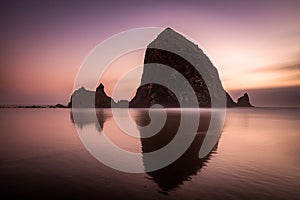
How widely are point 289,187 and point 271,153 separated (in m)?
12.7

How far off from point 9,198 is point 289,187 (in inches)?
635

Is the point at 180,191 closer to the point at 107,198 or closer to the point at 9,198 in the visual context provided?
the point at 107,198

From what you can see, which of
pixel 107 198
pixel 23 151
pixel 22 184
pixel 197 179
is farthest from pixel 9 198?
pixel 23 151

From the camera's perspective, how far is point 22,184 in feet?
46.7

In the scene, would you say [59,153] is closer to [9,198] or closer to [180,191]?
[9,198]

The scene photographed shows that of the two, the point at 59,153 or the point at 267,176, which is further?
the point at 59,153

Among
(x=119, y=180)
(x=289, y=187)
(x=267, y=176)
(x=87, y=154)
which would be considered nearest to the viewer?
(x=289, y=187)

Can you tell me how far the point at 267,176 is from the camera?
55.2 ft

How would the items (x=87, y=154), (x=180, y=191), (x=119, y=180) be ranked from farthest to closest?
(x=87, y=154), (x=119, y=180), (x=180, y=191)

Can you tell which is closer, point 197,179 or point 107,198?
point 107,198

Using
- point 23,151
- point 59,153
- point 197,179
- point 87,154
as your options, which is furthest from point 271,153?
point 23,151

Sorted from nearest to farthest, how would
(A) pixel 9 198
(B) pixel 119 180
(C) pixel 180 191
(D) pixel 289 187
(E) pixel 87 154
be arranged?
(A) pixel 9 198, (C) pixel 180 191, (D) pixel 289 187, (B) pixel 119 180, (E) pixel 87 154

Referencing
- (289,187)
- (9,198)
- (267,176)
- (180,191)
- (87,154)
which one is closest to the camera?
(9,198)

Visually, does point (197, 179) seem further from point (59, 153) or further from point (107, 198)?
point (59, 153)
